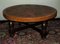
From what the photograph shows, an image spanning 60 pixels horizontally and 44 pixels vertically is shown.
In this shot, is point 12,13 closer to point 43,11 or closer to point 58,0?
point 43,11

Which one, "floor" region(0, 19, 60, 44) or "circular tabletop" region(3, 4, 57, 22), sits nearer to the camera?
"circular tabletop" region(3, 4, 57, 22)

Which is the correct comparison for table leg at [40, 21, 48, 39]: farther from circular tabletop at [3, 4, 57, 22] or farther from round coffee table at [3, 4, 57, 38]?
circular tabletop at [3, 4, 57, 22]

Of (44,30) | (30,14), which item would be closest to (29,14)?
(30,14)

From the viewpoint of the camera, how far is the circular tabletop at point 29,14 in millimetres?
1720

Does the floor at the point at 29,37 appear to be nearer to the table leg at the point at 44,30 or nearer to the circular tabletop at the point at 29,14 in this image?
the table leg at the point at 44,30

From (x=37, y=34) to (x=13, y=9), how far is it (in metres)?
0.53

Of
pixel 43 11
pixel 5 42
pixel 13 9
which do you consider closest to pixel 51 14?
pixel 43 11

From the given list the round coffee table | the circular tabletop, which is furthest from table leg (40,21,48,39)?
the circular tabletop

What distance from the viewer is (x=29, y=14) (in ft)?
5.91

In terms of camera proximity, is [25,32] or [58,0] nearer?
[25,32]

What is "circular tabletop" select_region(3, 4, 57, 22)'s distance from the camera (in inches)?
67.7

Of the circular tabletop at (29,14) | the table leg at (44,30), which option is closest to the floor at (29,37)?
the table leg at (44,30)

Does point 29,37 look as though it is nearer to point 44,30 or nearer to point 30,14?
point 44,30

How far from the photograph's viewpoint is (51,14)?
5.90ft
